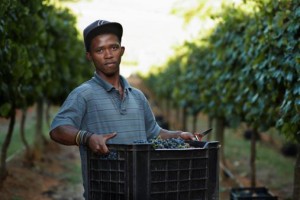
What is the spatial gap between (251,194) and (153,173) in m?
5.01

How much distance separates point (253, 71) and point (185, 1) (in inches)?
582

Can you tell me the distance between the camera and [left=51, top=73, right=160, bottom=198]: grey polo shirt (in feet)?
12.2

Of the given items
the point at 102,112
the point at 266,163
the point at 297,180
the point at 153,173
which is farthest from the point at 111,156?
the point at 266,163

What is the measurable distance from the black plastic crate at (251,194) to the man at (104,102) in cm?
370

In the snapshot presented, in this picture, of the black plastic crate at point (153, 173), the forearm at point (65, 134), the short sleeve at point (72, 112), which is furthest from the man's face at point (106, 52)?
the black plastic crate at point (153, 173)

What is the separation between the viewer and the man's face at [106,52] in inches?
150

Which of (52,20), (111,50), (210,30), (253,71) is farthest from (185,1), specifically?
(111,50)

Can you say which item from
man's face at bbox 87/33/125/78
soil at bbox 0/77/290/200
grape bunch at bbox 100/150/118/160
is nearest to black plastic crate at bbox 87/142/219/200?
grape bunch at bbox 100/150/118/160

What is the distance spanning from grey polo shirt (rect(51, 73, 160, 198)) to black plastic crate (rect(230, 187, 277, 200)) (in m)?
3.80

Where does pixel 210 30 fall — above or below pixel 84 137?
above

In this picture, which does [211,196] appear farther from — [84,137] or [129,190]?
[84,137]

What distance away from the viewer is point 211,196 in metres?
3.54

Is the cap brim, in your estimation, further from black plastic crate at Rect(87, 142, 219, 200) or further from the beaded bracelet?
black plastic crate at Rect(87, 142, 219, 200)

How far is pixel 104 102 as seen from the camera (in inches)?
152
